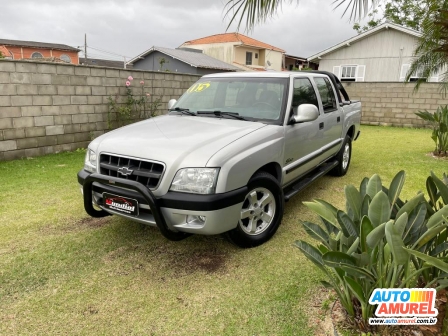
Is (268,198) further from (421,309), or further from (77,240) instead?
(77,240)

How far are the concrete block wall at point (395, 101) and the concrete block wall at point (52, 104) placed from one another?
31.4 feet

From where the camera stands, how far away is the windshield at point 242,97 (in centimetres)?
366

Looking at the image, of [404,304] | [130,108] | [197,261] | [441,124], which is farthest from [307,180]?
[130,108]

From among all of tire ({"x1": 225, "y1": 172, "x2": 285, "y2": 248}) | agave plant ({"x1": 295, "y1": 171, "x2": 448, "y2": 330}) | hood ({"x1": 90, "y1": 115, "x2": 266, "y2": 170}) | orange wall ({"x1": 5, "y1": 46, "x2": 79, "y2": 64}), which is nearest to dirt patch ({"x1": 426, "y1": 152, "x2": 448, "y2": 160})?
tire ({"x1": 225, "y1": 172, "x2": 285, "y2": 248})

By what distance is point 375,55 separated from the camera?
2047cm

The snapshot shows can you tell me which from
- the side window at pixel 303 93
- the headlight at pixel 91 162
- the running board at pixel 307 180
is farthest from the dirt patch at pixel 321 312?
the headlight at pixel 91 162

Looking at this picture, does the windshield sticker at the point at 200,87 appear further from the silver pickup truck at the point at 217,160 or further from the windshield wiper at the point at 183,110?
the windshield wiper at the point at 183,110

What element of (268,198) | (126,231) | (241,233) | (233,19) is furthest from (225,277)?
(233,19)

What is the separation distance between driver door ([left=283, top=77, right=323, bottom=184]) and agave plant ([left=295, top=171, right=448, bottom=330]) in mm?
1487

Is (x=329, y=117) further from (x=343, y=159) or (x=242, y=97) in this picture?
(x=242, y=97)

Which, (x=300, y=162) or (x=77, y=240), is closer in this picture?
(x=77, y=240)

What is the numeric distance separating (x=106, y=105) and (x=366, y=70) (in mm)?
18420

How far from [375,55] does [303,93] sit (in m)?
19.3

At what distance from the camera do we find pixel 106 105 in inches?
302
